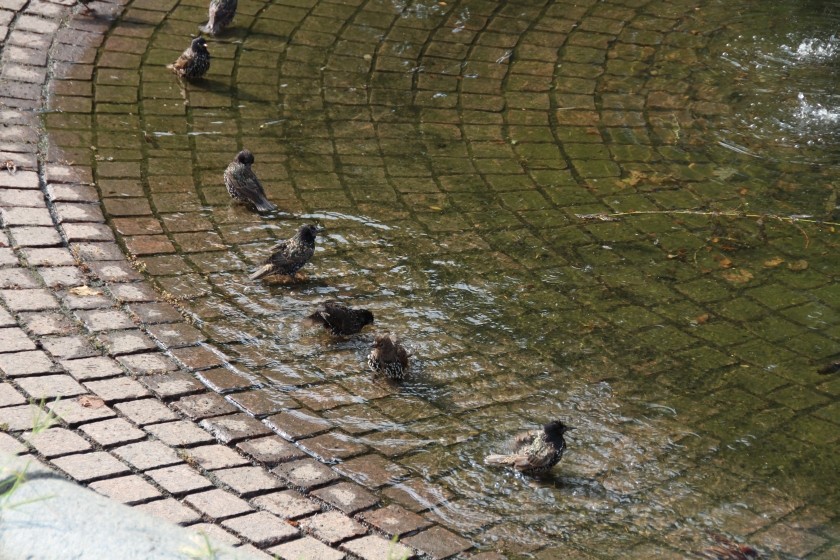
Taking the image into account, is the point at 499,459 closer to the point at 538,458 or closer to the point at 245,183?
the point at 538,458

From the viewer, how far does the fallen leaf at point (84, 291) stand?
6.89m

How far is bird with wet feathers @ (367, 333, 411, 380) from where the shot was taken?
645cm

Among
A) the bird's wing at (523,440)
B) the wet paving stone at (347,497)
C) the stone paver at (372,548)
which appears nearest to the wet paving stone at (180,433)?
the wet paving stone at (347,497)

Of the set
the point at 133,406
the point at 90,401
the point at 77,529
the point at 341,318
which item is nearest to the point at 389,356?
the point at 341,318

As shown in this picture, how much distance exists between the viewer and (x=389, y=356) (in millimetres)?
6449

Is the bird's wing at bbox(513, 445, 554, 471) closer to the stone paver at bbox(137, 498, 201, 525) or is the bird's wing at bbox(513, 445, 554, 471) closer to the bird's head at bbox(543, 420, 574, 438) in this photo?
the bird's head at bbox(543, 420, 574, 438)

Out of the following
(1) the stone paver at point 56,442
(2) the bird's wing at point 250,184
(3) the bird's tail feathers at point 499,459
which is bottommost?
(3) the bird's tail feathers at point 499,459

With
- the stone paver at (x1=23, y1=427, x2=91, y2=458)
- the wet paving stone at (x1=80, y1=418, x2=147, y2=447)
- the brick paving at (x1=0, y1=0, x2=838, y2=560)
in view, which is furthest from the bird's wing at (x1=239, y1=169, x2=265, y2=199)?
the stone paver at (x1=23, y1=427, x2=91, y2=458)

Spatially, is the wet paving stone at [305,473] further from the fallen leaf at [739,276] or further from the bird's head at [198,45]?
the bird's head at [198,45]

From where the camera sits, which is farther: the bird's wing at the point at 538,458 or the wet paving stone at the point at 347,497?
the bird's wing at the point at 538,458

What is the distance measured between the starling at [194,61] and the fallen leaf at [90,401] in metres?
4.60

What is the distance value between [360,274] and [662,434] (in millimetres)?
2506

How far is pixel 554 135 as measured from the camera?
9664 millimetres

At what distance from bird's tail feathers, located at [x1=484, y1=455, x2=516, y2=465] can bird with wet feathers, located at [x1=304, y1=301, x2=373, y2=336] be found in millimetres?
1393
